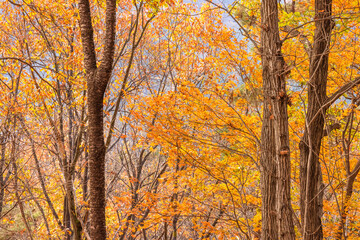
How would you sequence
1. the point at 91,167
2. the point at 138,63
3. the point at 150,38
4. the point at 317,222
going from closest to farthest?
the point at 91,167 → the point at 317,222 → the point at 138,63 → the point at 150,38

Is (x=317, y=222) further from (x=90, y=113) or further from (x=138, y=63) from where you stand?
(x=138, y=63)

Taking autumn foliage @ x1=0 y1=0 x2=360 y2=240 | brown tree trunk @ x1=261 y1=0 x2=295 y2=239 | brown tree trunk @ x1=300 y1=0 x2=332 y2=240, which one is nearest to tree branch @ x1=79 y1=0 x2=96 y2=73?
autumn foliage @ x1=0 y1=0 x2=360 y2=240

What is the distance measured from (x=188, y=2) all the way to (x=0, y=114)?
6.42 meters

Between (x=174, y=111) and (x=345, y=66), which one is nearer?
(x=174, y=111)

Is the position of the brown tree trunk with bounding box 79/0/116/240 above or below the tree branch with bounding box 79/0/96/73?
below

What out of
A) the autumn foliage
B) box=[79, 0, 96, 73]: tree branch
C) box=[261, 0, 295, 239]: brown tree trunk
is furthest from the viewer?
A: the autumn foliage

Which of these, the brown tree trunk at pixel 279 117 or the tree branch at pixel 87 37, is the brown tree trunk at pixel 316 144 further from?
the tree branch at pixel 87 37

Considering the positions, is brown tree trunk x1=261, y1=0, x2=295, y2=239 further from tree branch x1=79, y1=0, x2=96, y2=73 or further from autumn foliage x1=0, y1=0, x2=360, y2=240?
tree branch x1=79, y1=0, x2=96, y2=73

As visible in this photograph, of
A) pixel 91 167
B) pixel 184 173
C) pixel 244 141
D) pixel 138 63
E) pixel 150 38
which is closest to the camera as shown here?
pixel 91 167

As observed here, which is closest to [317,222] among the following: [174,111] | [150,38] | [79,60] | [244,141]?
[244,141]

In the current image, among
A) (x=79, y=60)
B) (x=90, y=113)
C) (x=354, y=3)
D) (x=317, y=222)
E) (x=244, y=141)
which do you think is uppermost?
(x=354, y=3)

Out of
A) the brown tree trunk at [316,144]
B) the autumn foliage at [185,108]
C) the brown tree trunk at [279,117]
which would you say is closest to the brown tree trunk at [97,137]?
the autumn foliage at [185,108]

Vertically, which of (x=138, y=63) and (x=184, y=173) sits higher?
(x=138, y=63)

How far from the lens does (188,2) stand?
8.91 metres
